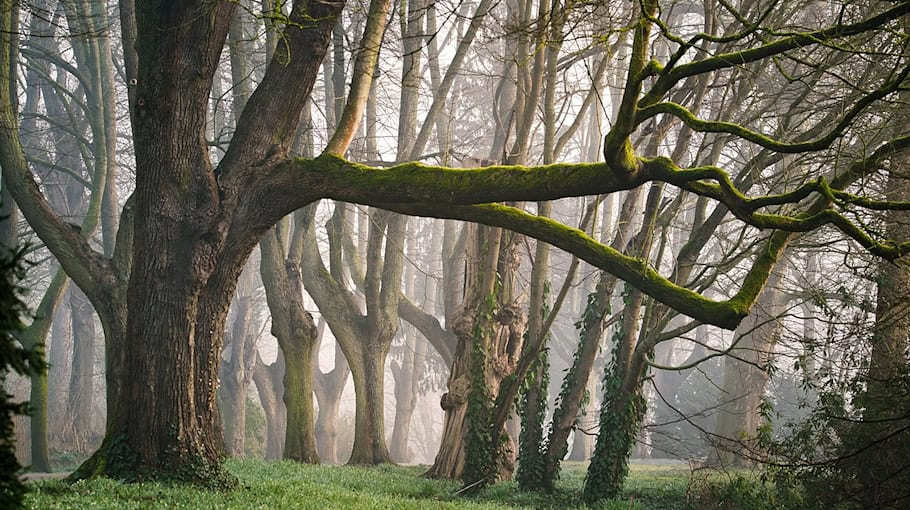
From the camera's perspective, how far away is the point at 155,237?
10.2 m

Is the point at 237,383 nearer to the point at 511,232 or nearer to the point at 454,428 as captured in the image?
the point at 454,428

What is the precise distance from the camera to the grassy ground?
8242 mm

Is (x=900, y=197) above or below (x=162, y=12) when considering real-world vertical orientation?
below

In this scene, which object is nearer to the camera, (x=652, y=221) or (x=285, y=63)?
(x=285, y=63)

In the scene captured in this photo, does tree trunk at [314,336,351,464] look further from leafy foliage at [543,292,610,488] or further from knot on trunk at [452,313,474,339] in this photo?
leafy foliage at [543,292,610,488]

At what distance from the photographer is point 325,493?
10.1 metres

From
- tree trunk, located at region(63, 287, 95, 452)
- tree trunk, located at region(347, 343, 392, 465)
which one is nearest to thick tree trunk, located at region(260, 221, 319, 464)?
tree trunk, located at region(347, 343, 392, 465)

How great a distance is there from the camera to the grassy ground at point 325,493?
8.24 meters

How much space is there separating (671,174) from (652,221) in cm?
501

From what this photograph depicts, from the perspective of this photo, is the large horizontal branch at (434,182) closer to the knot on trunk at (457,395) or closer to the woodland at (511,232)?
the woodland at (511,232)

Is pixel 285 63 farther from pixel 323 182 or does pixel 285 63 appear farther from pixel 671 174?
pixel 671 174

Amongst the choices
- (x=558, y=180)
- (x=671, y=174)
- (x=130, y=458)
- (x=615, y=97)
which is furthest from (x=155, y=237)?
(x=615, y=97)

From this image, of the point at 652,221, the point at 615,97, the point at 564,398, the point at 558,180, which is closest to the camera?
the point at 558,180

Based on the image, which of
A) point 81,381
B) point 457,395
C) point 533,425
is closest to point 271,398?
point 81,381
